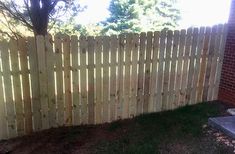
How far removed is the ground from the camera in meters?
4.19

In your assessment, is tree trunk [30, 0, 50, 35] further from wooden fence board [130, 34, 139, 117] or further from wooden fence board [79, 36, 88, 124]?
wooden fence board [130, 34, 139, 117]

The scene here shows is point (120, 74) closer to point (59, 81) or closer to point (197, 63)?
point (59, 81)

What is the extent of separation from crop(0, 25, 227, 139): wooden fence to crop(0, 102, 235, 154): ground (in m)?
A: 0.25

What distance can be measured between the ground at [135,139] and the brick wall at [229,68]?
90 centimetres

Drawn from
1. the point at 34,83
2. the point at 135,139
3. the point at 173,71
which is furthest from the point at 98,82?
the point at 173,71

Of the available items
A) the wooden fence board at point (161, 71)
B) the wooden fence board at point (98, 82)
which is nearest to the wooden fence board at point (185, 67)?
the wooden fence board at point (161, 71)

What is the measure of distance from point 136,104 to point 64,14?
288 cm

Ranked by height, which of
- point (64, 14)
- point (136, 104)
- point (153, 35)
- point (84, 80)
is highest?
point (64, 14)

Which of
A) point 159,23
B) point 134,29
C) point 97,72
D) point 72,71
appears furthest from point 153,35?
point 159,23

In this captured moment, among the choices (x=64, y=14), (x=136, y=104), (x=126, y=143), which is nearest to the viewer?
(x=126, y=143)

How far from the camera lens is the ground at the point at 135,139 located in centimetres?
419

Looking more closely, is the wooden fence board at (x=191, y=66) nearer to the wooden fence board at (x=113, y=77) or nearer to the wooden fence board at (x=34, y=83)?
the wooden fence board at (x=113, y=77)

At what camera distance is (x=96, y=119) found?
5137 millimetres

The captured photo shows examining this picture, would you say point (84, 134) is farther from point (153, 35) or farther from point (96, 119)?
point (153, 35)
